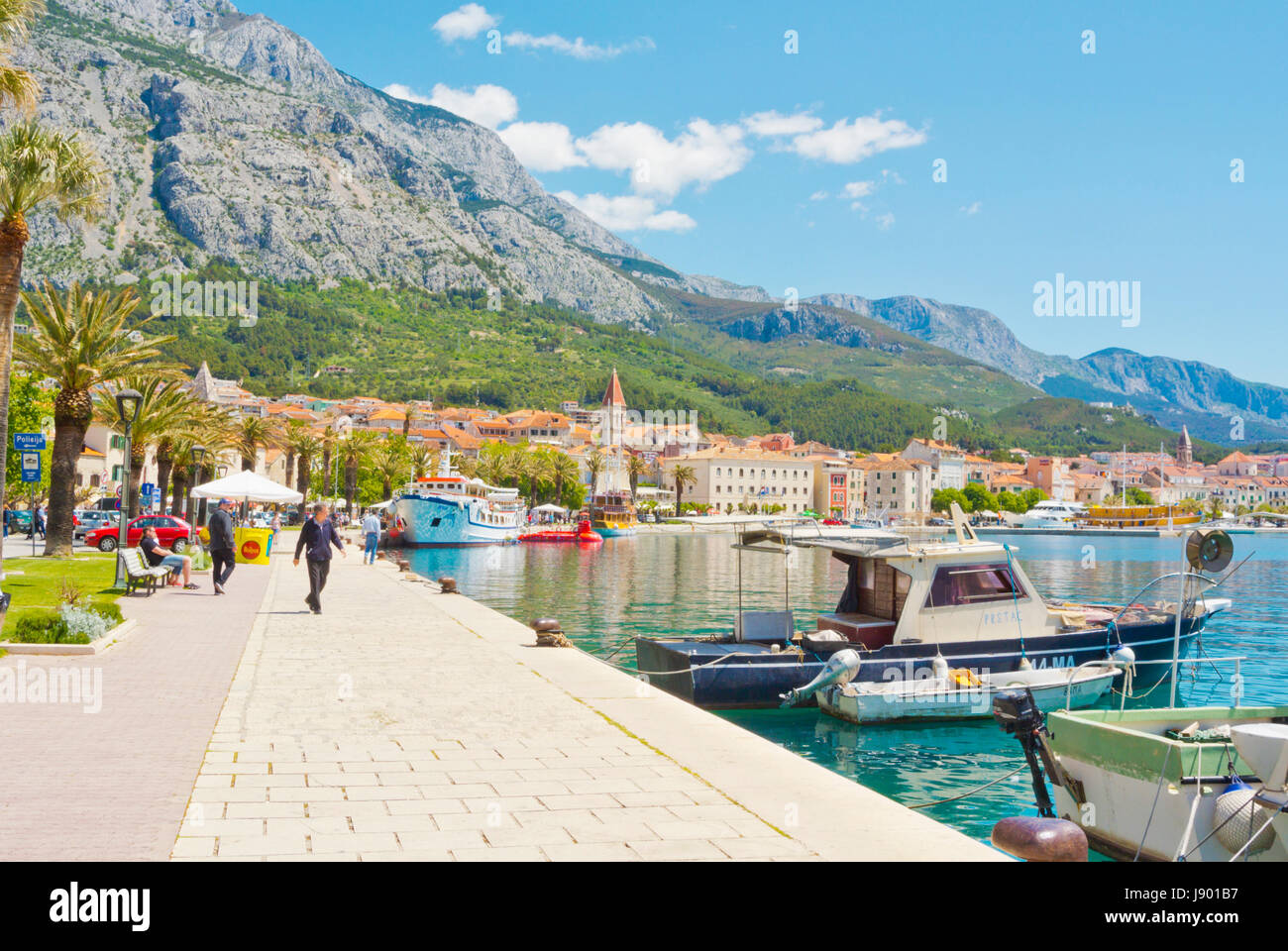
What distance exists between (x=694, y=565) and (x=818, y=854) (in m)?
55.1

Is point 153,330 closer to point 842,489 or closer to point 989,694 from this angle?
point 842,489

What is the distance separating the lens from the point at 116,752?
25.9ft

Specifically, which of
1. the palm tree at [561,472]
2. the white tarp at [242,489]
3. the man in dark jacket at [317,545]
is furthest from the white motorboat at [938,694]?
the palm tree at [561,472]

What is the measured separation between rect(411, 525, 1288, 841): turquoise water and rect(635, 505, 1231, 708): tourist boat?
2.82ft

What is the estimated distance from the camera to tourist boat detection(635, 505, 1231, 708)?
1622 centimetres

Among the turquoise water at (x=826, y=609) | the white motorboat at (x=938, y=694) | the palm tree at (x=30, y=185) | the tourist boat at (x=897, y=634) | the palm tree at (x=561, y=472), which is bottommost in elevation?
the turquoise water at (x=826, y=609)

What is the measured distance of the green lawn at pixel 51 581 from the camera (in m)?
17.0

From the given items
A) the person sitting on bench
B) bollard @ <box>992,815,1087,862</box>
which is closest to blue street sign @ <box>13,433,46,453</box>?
the person sitting on bench

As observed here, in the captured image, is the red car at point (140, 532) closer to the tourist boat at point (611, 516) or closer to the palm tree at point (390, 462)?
the palm tree at point (390, 462)

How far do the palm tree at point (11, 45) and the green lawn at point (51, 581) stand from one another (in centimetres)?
894

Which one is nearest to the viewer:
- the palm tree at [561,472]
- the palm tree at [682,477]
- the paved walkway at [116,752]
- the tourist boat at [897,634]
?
the paved walkway at [116,752]

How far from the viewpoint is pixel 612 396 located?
172 metres

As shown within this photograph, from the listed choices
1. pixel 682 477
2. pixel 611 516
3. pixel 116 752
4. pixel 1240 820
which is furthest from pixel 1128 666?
pixel 682 477
